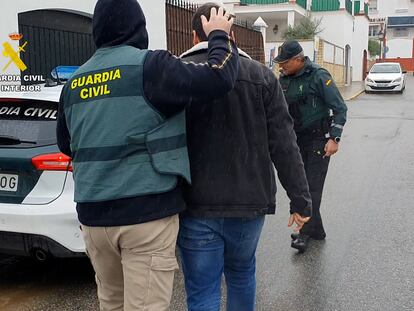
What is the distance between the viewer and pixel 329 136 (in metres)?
4.73

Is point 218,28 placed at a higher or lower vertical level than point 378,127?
higher

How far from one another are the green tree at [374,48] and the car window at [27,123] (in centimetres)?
5648

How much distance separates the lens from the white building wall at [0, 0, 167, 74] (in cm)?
816

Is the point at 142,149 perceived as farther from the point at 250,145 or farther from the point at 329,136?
the point at 329,136

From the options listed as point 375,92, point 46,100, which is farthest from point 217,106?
point 375,92

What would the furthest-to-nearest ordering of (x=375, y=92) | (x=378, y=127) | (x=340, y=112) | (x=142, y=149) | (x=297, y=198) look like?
(x=375, y=92), (x=378, y=127), (x=340, y=112), (x=297, y=198), (x=142, y=149)

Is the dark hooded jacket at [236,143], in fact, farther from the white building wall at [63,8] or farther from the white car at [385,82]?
the white car at [385,82]

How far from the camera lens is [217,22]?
7.88 feet

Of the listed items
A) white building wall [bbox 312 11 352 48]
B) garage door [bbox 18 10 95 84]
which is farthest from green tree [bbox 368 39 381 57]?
garage door [bbox 18 10 95 84]

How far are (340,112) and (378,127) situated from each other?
10.6 m

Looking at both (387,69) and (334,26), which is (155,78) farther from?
(334,26)

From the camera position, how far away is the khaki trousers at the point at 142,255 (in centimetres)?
224

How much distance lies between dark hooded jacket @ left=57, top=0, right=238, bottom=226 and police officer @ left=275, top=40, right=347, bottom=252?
2.47 m

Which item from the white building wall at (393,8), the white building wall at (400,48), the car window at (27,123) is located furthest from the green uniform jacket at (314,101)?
the white building wall at (393,8)
